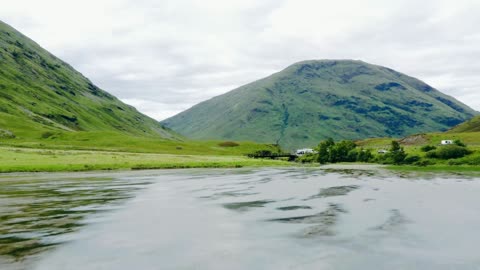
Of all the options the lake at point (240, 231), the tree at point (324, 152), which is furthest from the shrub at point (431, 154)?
the lake at point (240, 231)

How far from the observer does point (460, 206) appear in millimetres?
35812

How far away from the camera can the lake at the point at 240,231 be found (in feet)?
63.4

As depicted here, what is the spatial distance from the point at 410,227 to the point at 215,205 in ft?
56.5

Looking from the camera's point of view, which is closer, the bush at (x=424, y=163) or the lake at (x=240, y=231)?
the lake at (x=240, y=231)

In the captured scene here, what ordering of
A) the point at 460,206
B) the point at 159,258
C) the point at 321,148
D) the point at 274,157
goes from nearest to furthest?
the point at 159,258 → the point at 460,206 → the point at 321,148 → the point at 274,157

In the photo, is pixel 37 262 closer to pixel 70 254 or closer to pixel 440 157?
pixel 70 254

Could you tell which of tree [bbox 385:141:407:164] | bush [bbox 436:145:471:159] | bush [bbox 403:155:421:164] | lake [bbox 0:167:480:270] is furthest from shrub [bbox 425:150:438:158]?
lake [bbox 0:167:480:270]

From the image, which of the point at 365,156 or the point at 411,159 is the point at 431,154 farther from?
the point at 365,156

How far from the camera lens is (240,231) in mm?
26406

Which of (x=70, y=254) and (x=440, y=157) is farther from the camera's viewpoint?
(x=440, y=157)

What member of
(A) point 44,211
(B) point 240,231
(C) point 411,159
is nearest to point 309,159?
(C) point 411,159

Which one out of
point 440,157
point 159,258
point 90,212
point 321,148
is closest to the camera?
point 159,258

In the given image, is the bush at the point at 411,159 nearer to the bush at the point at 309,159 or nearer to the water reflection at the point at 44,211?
the bush at the point at 309,159

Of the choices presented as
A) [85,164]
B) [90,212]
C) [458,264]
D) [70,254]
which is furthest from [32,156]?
[458,264]
